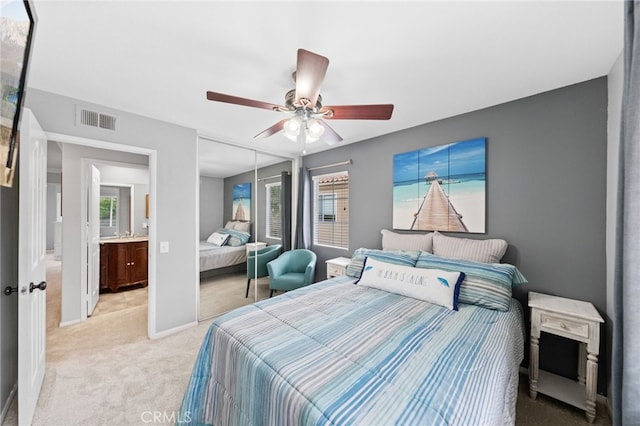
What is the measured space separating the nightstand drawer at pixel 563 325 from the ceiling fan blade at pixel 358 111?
75.5 inches

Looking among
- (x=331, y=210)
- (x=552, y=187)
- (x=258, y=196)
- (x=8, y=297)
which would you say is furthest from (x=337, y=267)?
(x=8, y=297)

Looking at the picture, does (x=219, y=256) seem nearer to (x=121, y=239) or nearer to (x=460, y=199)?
(x=121, y=239)

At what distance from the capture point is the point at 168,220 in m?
2.82

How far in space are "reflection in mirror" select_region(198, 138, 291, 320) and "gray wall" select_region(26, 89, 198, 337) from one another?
0.57 ft

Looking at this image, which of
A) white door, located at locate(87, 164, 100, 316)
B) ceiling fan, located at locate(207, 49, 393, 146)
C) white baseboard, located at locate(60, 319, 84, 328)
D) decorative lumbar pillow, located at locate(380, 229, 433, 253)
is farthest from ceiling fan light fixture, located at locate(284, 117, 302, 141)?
white baseboard, located at locate(60, 319, 84, 328)

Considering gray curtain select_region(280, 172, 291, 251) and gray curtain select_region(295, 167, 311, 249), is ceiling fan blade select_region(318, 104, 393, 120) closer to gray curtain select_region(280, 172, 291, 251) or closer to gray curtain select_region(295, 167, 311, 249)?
gray curtain select_region(295, 167, 311, 249)

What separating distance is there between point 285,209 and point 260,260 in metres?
0.95

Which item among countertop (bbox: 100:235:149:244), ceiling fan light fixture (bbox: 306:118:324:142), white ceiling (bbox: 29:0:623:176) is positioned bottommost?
countertop (bbox: 100:235:149:244)

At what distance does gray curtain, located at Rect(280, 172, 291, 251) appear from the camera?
4.11 metres

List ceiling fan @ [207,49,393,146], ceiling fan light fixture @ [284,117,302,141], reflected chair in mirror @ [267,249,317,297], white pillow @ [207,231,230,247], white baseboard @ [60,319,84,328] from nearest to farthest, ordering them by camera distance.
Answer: ceiling fan @ [207,49,393,146] → ceiling fan light fixture @ [284,117,302,141] → white baseboard @ [60,319,84,328] → white pillow @ [207,231,230,247] → reflected chair in mirror @ [267,249,317,297]

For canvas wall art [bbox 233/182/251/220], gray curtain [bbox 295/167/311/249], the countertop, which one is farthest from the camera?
the countertop

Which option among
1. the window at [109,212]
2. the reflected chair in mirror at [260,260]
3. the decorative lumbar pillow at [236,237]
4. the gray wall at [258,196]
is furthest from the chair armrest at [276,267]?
the window at [109,212]

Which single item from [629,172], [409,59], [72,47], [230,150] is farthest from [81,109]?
[629,172]
